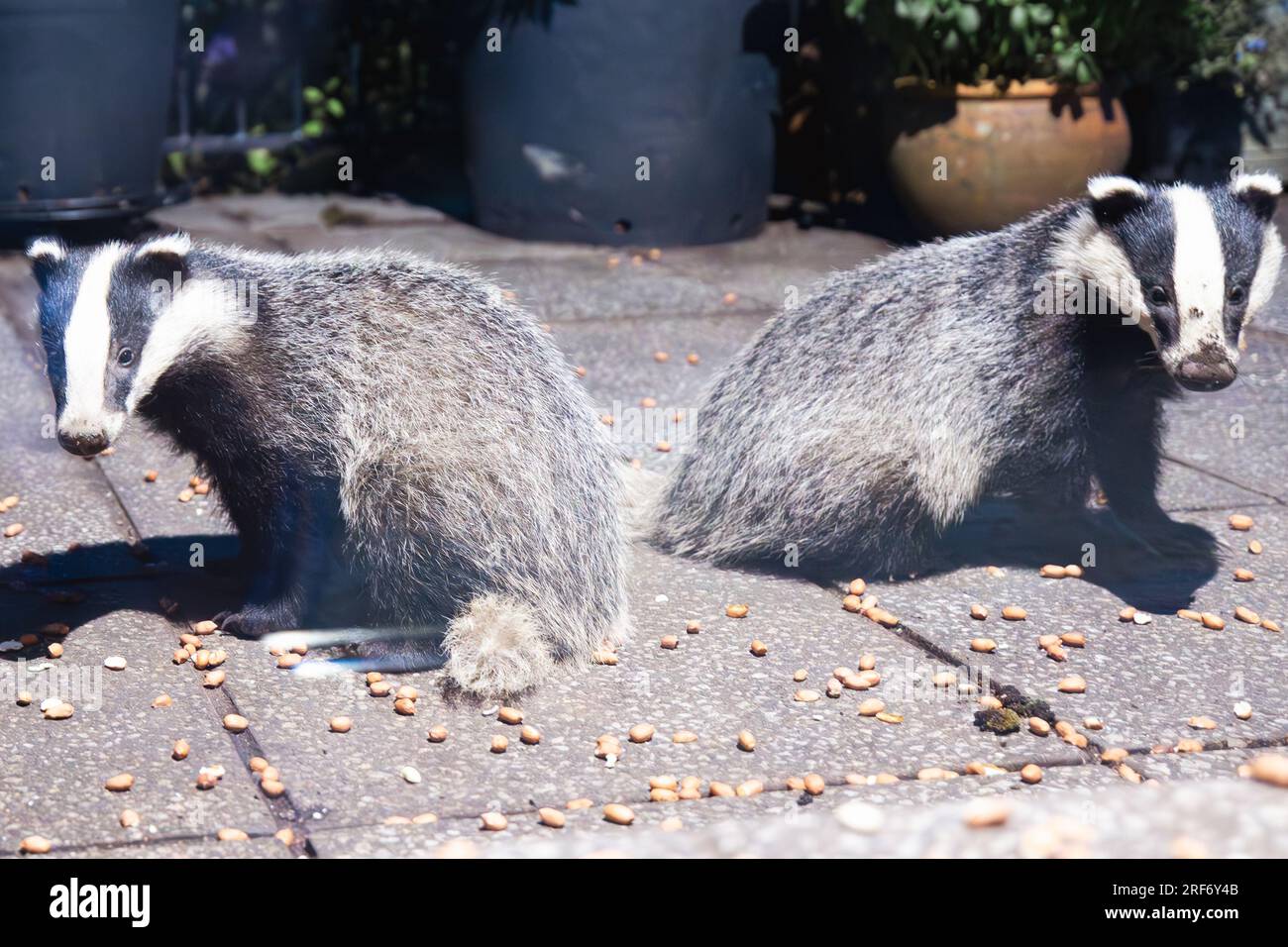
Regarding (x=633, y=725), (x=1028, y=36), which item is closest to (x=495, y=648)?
(x=633, y=725)

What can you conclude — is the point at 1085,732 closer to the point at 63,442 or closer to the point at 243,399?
the point at 243,399

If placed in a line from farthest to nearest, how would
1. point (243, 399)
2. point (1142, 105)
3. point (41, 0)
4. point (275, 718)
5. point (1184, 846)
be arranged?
point (1142, 105), point (41, 0), point (243, 399), point (275, 718), point (1184, 846)

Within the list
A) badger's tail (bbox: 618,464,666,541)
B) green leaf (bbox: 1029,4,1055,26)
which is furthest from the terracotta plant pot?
badger's tail (bbox: 618,464,666,541)

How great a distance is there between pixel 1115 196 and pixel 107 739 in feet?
11.0

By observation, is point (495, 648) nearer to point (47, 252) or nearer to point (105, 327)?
point (105, 327)

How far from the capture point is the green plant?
919cm

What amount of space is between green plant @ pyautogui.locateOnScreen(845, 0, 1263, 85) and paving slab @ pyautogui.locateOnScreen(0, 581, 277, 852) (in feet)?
20.5

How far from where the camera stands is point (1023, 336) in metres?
5.12

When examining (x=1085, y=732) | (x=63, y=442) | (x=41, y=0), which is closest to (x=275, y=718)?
(x=63, y=442)

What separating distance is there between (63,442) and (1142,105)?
905 centimetres

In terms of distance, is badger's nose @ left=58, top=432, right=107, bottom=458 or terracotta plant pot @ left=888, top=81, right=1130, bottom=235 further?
terracotta plant pot @ left=888, top=81, right=1130, bottom=235

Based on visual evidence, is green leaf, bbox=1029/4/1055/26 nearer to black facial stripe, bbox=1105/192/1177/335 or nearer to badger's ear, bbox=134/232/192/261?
black facial stripe, bbox=1105/192/1177/335

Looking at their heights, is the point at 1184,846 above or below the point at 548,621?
above

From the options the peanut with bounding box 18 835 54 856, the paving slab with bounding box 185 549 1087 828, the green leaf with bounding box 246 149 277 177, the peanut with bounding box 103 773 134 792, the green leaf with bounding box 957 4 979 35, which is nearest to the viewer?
the peanut with bounding box 18 835 54 856
